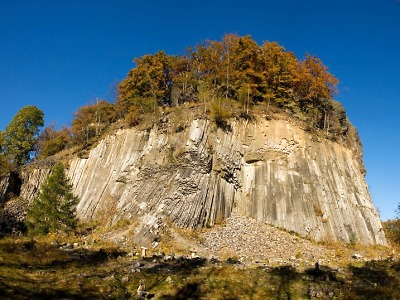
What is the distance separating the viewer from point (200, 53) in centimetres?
5219

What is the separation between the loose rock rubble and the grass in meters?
4.63

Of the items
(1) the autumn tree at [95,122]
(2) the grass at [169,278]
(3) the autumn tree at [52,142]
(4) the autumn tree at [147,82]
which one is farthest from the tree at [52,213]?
(3) the autumn tree at [52,142]

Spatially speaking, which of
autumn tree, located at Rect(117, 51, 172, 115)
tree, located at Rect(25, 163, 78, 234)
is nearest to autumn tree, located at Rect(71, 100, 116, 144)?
autumn tree, located at Rect(117, 51, 172, 115)

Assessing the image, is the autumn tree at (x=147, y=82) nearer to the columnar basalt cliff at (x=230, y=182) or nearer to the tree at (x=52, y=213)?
the columnar basalt cliff at (x=230, y=182)

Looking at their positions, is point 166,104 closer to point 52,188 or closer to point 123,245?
point 52,188

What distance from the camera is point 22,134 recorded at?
59.9 m

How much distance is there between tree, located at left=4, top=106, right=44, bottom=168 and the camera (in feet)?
194

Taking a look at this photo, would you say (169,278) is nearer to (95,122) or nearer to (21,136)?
(95,122)

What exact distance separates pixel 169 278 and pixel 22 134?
50650mm

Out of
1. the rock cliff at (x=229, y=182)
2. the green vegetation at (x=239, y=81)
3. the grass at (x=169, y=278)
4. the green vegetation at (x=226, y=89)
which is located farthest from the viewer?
the green vegetation at (x=239, y=81)

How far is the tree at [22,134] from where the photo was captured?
59.1 metres

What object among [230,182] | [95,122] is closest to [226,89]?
[230,182]

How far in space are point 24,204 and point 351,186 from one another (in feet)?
131

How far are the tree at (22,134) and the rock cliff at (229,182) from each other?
864 inches
